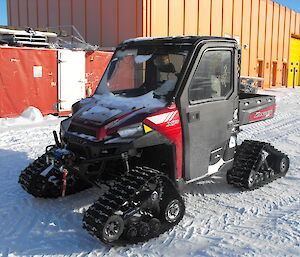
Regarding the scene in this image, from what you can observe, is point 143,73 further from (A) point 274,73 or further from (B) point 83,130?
(A) point 274,73

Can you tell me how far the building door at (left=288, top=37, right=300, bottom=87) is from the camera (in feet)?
103

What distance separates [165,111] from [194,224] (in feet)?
4.59

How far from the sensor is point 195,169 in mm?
4348

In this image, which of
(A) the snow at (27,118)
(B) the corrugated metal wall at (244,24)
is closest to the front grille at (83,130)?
(A) the snow at (27,118)

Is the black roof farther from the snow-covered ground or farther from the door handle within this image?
the snow-covered ground

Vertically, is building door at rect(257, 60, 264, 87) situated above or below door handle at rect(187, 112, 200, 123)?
above

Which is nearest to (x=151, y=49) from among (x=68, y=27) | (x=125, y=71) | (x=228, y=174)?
(x=125, y=71)

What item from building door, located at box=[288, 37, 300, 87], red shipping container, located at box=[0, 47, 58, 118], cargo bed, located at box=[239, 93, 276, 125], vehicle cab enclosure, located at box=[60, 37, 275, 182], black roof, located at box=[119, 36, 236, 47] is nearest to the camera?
vehicle cab enclosure, located at box=[60, 37, 275, 182]

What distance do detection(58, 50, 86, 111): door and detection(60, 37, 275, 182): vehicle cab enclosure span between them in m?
7.98

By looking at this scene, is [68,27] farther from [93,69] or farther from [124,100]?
[124,100]

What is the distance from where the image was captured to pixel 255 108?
18.2ft

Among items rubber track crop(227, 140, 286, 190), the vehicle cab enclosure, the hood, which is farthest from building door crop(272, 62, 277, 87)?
the hood

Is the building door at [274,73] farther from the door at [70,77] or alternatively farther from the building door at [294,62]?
the door at [70,77]

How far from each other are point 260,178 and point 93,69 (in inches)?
376
